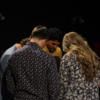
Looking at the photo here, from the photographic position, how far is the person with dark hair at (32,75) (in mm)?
1657

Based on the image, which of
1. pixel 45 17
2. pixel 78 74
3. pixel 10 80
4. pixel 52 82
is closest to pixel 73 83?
pixel 78 74

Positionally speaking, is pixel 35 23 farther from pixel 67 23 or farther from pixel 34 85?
pixel 34 85

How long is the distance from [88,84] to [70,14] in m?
3.97

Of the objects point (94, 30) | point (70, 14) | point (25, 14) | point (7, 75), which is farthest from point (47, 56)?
point (94, 30)

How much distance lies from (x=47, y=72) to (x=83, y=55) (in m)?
0.45

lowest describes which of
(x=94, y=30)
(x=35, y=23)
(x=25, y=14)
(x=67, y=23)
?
(x=94, y=30)

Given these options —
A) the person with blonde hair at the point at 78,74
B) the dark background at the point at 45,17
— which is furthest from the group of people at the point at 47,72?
the dark background at the point at 45,17

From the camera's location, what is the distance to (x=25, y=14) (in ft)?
17.3

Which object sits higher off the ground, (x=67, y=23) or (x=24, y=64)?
(x=24, y=64)

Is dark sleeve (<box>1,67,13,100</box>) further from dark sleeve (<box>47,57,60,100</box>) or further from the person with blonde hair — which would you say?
the person with blonde hair

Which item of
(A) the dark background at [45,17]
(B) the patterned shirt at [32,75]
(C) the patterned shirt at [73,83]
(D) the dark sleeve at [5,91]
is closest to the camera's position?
(B) the patterned shirt at [32,75]

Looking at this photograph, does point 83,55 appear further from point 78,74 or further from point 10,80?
point 10,80

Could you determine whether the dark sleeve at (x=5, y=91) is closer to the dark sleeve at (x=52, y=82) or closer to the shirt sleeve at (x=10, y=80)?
the shirt sleeve at (x=10, y=80)

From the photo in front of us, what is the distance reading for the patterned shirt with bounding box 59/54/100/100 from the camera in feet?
6.23
